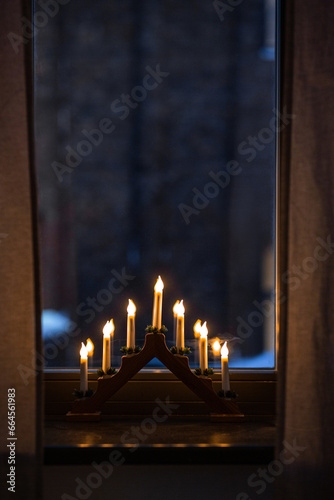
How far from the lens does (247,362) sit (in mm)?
1653

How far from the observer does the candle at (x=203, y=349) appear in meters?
1.51

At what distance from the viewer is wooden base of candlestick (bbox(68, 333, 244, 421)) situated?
58.3 inches

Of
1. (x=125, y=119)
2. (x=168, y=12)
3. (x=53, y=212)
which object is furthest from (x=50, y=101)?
(x=168, y=12)

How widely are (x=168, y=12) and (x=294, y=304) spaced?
3.11 ft

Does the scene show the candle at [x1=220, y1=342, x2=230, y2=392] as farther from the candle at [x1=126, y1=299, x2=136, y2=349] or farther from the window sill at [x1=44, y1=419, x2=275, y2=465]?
the candle at [x1=126, y1=299, x2=136, y2=349]

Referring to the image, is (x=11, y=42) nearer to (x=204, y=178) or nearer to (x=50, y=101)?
(x=50, y=101)

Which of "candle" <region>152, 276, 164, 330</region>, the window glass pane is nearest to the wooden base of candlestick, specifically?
"candle" <region>152, 276, 164, 330</region>

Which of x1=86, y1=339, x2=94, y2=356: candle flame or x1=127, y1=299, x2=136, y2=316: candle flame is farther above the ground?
x1=127, y1=299, x2=136, y2=316: candle flame

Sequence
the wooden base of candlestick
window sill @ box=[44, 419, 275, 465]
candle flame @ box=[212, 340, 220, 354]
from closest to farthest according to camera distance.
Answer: window sill @ box=[44, 419, 275, 465] < the wooden base of candlestick < candle flame @ box=[212, 340, 220, 354]

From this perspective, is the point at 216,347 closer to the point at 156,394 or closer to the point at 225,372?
the point at 225,372

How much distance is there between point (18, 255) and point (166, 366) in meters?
0.48

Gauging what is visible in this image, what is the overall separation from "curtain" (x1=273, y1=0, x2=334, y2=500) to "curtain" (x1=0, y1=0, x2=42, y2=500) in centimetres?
59

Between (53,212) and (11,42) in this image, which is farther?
(53,212)

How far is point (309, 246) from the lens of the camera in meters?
1.34
